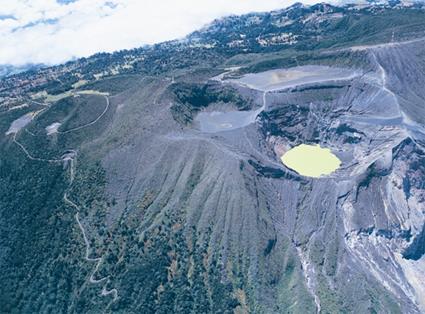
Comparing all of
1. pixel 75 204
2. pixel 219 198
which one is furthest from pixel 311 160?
pixel 75 204

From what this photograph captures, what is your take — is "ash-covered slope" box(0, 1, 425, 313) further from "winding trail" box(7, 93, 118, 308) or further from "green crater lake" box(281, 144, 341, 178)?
"green crater lake" box(281, 144, 341, 178)

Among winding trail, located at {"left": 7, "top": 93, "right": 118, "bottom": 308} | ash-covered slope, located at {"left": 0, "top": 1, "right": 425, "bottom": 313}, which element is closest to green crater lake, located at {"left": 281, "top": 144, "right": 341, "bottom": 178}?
ash-covered slope, located at {"left": 0, "top": 1, "right": 425, "bottom": 313}

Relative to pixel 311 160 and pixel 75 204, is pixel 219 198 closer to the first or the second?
pixel 311 160

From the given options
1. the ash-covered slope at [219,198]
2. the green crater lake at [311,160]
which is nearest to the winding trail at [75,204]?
the ash-covered slope at [219,198]

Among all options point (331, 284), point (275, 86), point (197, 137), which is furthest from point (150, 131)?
point (331, 284)

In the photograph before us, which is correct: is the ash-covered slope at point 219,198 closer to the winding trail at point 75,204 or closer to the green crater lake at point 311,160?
the winding trail at point 75,204

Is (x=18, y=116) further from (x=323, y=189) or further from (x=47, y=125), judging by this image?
(x=323, y=189)
